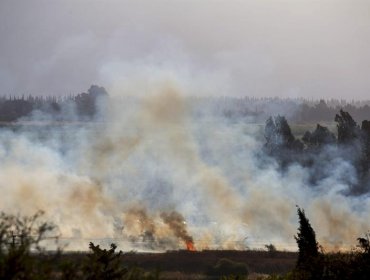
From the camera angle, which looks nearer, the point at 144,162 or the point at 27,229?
the point at 27,229

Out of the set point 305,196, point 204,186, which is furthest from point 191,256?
point 204,186

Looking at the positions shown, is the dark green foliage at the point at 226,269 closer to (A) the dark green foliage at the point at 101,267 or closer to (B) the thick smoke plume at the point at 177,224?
(B) the thick smoke plume at the point at 177,224

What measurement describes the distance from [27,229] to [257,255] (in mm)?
52777

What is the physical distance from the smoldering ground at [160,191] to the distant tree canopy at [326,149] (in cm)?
174

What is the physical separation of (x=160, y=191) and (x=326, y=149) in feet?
110

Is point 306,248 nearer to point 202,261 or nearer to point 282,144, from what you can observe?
point 202,261

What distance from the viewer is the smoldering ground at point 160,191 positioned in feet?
262

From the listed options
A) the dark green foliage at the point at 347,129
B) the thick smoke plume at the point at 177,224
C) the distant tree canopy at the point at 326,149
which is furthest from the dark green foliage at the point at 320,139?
the thick smoke plume at the point at 177,224

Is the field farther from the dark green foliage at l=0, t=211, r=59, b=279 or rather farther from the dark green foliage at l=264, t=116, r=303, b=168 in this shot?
the dark green foliage at l=264, t=116, r=303, b=168

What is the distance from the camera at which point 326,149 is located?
105 meters

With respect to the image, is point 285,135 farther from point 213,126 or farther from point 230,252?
point 230,252

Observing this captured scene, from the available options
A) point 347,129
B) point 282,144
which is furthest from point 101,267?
A: point 282,144

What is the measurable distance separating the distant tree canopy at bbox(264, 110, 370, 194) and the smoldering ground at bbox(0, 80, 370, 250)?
1735mm

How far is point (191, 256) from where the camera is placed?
6059 centimetres
